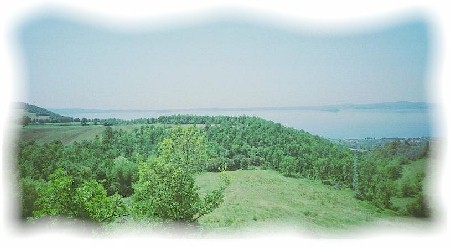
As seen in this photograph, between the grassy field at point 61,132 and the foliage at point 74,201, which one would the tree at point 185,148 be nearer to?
the grassy field at point 61,132

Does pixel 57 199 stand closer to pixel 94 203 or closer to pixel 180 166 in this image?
pixel 94 203

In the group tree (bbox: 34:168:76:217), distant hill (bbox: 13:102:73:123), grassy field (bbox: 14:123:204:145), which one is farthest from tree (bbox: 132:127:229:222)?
distant hill (bbox: 13:102:73:123)

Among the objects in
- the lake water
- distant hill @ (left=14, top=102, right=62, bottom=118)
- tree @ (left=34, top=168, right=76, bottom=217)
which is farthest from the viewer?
the lake water

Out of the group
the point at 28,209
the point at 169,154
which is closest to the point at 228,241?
the point at 169,154

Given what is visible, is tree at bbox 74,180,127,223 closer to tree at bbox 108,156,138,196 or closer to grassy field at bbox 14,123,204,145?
tree at bbox 108,156,138,196

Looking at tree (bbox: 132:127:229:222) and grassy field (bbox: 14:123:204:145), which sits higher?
grassy field (bbox: 14:123:204:145)

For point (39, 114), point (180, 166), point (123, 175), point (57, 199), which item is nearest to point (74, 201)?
point (57, 199)

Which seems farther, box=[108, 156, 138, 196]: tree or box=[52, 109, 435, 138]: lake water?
box=[52, 109, 435, 138]: lake water
